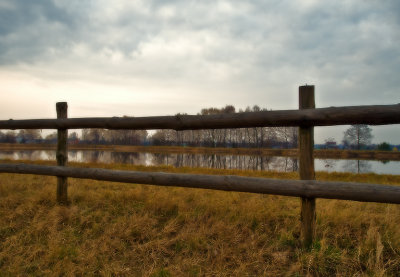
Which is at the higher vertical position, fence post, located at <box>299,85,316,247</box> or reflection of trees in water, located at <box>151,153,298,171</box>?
fence post, located at <box>299,85,316,247</box>

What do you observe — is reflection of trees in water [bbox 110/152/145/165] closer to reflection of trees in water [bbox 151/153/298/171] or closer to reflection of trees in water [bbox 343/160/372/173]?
reflection of trees in water [bbox 151/153/298/171]

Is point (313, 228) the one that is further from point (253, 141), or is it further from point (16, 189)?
point (253, 141)

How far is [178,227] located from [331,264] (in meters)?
1.94

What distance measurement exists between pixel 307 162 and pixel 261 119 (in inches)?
31.0

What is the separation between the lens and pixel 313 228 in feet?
9.75


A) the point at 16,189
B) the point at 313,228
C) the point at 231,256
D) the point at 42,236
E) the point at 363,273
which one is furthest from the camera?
the point at 16,189

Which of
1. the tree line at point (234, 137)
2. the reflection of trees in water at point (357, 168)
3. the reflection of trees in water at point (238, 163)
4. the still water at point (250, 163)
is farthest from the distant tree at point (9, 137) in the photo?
the reflection of trees in water at point (357, 168)

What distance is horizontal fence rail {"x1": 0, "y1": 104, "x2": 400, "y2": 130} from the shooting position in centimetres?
268

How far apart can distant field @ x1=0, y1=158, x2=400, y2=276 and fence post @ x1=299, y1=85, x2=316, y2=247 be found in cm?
16

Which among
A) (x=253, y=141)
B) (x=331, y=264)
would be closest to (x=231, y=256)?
(x=331, y=264)

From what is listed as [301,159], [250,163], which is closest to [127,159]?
[250,163]

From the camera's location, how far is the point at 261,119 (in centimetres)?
308

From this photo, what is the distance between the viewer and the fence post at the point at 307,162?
2969 millimetres

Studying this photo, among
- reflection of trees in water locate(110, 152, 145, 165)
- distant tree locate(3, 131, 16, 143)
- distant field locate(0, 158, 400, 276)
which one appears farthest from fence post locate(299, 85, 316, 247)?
distant tree locate(3, 131, 16, 143)
